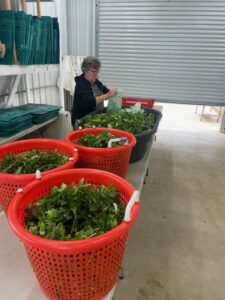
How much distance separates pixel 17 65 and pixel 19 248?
133 centimetres

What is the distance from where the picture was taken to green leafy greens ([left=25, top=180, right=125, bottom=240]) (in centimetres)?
62

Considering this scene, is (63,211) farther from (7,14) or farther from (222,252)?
(222,252)

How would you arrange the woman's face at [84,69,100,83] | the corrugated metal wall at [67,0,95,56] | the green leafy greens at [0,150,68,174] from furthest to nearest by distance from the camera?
the corrugated metal wall at [67,0,95,56]
the woman's face at [84,69,100,83]
the green leafy greens at [0,150,68,174]

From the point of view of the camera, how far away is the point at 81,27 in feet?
13.5

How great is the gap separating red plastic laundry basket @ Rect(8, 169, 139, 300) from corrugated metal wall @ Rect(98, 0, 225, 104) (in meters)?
3.86

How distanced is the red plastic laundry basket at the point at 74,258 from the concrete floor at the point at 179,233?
3.31ft

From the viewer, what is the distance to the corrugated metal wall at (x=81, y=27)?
398 centimetres

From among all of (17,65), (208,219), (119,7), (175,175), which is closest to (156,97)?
(119,7)

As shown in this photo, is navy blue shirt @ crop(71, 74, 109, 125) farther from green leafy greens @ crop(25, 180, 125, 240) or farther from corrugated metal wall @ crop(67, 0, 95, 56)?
corrugated metal wall @ crop(67, 0, 95, 56)

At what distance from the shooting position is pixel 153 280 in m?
1.58

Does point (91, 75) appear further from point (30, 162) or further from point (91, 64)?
point (30, 162)

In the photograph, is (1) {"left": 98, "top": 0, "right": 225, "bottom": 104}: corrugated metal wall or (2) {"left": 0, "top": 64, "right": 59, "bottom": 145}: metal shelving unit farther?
(1) {"left": 98, "top": 0, "right": 225, "bottom": 104}: corrugated metal wall

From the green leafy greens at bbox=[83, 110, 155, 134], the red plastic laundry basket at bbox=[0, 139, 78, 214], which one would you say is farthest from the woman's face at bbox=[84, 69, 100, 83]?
the red plastic laundry basket at bbox=[0, 139, 78, 214]

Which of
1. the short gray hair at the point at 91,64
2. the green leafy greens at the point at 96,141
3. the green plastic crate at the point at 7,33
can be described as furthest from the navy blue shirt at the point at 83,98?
the green leafy greens at the point at 96,141
